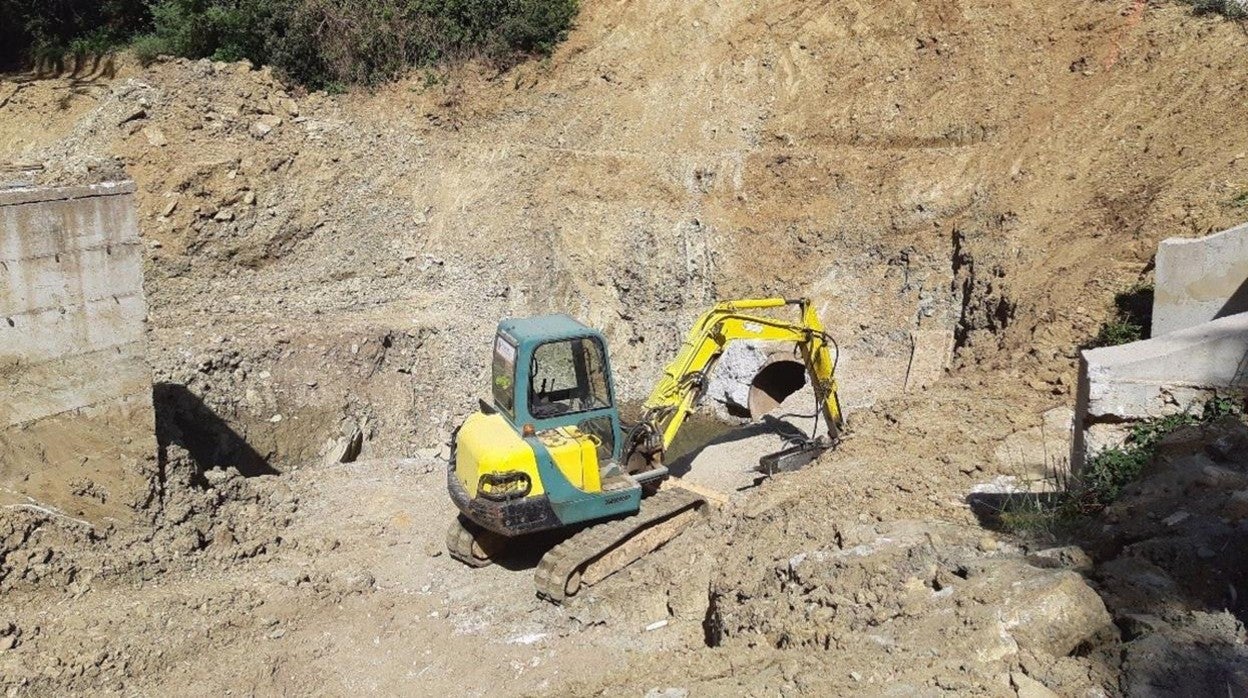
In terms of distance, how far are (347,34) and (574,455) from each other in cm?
1247

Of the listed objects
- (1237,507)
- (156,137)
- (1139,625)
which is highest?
(156,137)

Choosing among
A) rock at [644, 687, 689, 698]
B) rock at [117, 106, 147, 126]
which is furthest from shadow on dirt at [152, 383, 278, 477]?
rock at [644, 687, 689, 698]

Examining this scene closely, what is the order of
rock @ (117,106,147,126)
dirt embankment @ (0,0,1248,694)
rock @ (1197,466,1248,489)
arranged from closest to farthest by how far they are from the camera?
rock @ (1197,466,1248,489) < dirt embankment @ (0,0,1248,694) < rock @ (117,106,147,126)

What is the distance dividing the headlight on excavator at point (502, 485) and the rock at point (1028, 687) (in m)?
4.57

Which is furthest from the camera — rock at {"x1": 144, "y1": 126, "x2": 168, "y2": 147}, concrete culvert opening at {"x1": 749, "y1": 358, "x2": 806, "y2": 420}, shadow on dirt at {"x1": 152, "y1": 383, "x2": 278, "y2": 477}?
rock at {"x1": 144, "y1": 126, "x2": 168, "y2": 147}

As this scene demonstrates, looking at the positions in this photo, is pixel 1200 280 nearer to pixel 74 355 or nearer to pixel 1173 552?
pixel 1173 552

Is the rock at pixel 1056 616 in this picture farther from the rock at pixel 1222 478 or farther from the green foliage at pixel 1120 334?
the green foliage at pixel 1120 334

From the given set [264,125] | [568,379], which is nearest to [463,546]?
[568,379]

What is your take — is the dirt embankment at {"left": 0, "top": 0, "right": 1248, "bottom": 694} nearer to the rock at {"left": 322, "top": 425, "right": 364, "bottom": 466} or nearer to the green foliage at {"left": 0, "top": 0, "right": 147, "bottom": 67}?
the rock at {"left": 322, "top": 425, "right": 364, "bottom": 466}

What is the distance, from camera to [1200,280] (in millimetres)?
9539

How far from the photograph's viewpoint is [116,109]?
16.1 m

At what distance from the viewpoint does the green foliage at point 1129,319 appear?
1012 centimetres

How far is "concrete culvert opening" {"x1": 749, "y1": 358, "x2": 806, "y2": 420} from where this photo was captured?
1365 cm

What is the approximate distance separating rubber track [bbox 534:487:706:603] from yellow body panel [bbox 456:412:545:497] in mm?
577
